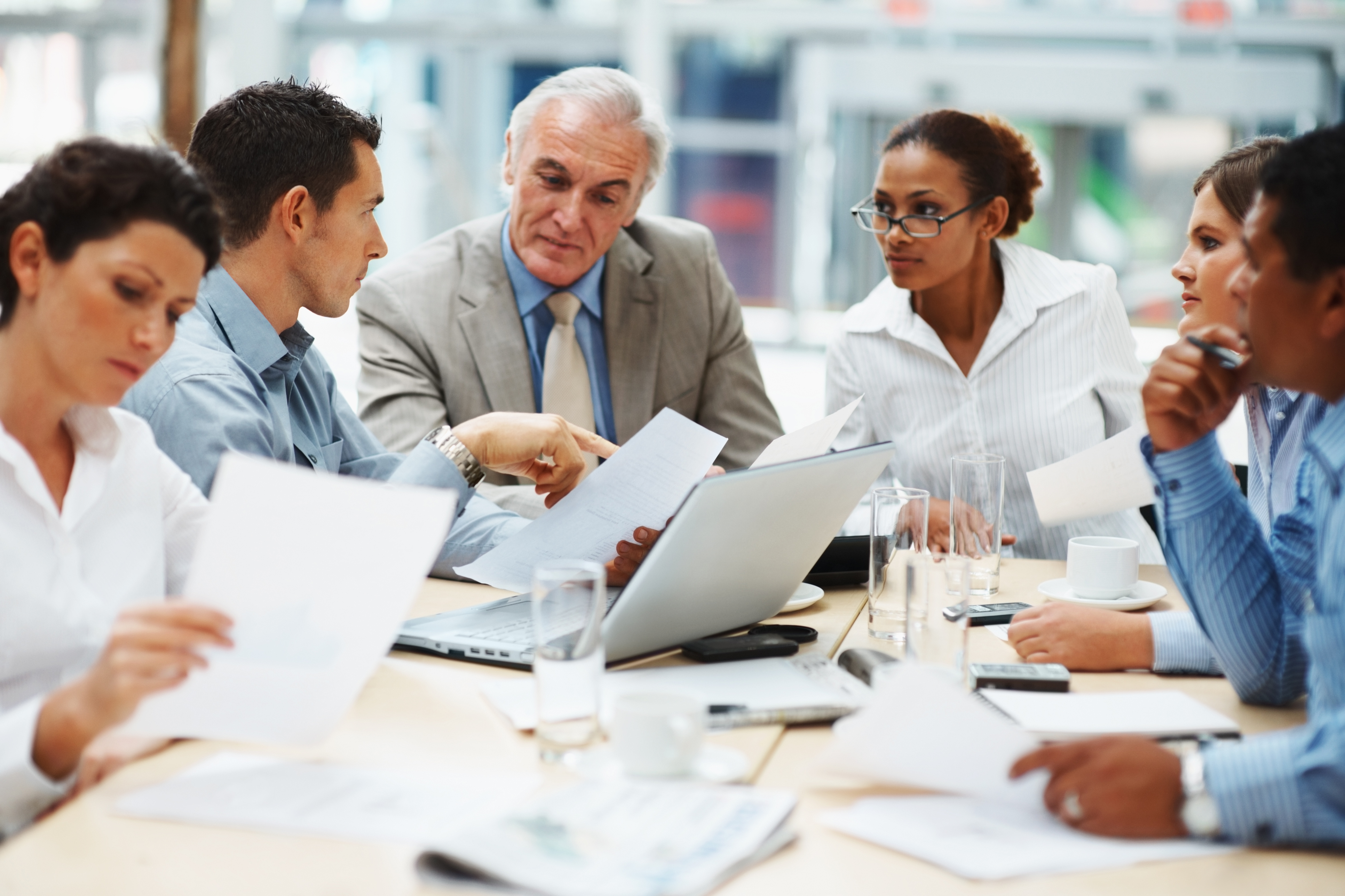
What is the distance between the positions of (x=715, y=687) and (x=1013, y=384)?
143 cm

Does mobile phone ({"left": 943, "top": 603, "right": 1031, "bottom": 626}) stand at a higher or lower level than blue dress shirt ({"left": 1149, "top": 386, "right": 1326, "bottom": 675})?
lower

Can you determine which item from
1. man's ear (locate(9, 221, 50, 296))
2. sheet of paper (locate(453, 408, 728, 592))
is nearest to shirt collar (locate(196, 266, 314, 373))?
sheet of paper (locate(453, 408, 728, 592))

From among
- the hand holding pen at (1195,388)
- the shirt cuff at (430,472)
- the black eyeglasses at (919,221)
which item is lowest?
the shirt cuff at (430,472)

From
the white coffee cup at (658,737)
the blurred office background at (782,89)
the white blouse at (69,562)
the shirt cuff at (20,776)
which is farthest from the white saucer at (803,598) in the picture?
the blurred office background at (782,89)

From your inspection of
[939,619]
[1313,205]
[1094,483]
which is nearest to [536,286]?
[1094,483]

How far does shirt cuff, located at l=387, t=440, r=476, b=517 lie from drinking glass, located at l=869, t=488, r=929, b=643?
25.1 inches

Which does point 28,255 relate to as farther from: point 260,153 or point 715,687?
point 715,687

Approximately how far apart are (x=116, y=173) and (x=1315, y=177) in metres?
1.12

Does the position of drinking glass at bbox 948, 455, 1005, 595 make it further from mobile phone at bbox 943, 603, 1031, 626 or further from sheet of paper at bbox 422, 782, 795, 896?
sheet of paper at bbox 422, 782, 795, 896

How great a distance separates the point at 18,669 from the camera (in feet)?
3.79

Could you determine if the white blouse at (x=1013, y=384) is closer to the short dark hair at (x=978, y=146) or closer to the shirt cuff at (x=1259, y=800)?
the short dark hair at (x=978, y=146)

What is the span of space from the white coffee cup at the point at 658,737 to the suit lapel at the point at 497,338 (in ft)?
5.01

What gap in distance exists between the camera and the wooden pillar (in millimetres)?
5203

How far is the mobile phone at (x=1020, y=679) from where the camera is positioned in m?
1.28
